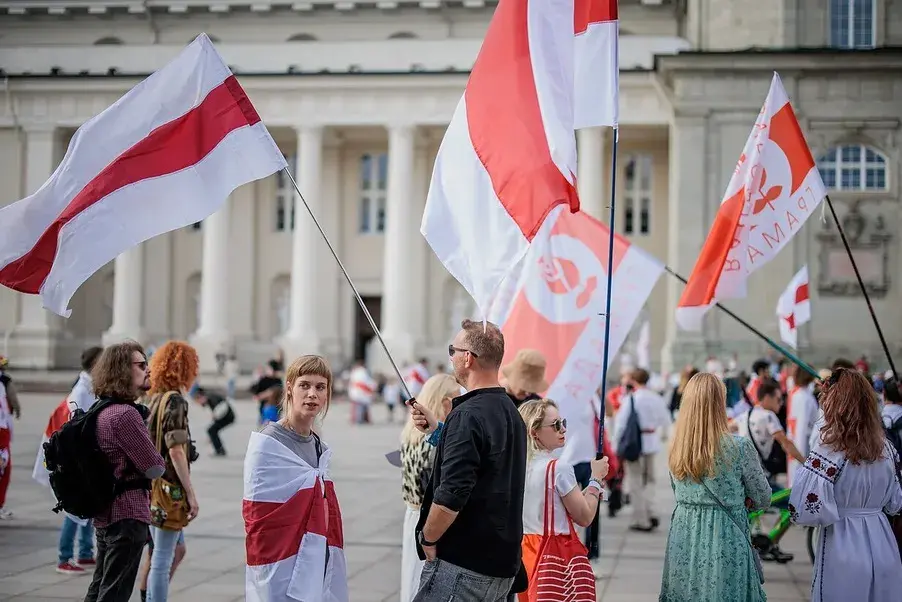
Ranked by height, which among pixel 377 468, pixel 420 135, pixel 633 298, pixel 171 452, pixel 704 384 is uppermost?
pixel 420 135

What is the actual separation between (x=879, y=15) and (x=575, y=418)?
102ft

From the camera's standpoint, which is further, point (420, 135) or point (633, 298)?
point (420, 135)

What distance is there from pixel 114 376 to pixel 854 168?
3234cm

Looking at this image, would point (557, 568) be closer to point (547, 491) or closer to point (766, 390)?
point (547, 491)

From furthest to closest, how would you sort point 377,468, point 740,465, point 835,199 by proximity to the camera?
point 835,199 < point 377,468 < point 740,465

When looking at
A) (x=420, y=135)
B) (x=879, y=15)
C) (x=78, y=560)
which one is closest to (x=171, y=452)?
(x=78, y=560)

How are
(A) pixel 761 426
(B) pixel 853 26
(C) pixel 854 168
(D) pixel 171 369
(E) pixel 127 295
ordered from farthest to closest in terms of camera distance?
1. (E) pixel 127 295
2. (B) pixel 853 26
3. (C) pixel 854 168
4. (A) pixel 761 426
5. (D) pixel 171 369

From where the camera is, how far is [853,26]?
35.3 metres

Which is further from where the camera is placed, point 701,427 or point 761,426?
point 761,426

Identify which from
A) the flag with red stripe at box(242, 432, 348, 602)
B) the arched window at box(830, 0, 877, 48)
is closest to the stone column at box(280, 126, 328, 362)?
the arched window at box(830, 0, 877, 48)

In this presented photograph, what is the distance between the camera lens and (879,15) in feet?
115

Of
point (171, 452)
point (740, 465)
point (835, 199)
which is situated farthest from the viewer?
point (835, 199)

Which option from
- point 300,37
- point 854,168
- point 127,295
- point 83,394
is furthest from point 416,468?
point 300,37

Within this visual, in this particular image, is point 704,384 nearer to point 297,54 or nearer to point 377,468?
point 377,468
